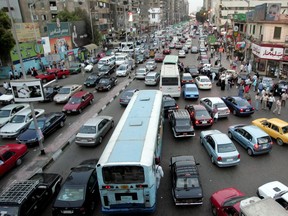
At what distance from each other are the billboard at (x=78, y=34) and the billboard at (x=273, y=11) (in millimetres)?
37482

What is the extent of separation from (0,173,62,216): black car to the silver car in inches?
175

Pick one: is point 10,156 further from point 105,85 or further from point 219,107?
point 105,85

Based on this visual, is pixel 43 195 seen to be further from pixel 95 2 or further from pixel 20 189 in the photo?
pixel 95 2

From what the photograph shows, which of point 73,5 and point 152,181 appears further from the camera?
point 73,5

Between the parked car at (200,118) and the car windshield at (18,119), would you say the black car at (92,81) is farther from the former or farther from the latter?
the parked car at (200,118)

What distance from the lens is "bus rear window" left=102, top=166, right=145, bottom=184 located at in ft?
31.0

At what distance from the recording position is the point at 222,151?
46.4 feet

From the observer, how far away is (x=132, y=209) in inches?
401

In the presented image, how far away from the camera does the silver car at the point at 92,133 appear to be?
1689 centimetres

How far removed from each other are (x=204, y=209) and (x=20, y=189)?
8.14 meters

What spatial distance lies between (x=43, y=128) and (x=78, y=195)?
9.51m

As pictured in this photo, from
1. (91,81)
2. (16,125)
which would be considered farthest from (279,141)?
(91,81)

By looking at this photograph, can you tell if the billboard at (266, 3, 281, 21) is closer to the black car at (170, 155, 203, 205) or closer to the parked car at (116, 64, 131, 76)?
the parked car at (116, 64, 131, 76)

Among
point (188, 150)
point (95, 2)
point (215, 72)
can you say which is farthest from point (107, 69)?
point (95, 2)
